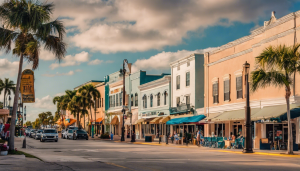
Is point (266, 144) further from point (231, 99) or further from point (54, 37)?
point (54, 37)

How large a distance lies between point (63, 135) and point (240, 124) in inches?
1420

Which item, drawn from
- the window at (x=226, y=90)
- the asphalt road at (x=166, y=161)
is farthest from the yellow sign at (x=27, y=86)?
the window at (x=226, y=90)

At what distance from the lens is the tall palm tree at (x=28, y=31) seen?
21188 mm

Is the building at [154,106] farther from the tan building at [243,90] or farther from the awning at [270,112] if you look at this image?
the awning at [270,112]

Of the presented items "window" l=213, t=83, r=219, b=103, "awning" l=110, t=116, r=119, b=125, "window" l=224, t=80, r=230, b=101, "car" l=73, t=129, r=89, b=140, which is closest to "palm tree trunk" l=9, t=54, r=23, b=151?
"window" l=224, t=80, r=230, b=101

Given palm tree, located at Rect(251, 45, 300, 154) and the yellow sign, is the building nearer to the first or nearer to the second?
palm tree, located at Rect(251, 45, 300, 154)

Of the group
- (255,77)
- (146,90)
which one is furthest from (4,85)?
(255,77)

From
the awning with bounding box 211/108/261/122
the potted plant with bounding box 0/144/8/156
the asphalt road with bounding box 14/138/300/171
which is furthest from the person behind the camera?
the awning with bounding box 211/108/261/122

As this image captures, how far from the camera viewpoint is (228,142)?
31422 mm

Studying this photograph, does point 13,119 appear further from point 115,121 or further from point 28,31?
point 115,121

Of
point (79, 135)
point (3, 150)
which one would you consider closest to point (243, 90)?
point (3, 150)

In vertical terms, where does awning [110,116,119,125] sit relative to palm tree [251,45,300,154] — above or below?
below

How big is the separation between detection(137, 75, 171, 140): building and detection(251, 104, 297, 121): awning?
813 inches

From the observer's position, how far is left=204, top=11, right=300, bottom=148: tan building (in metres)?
28.5
